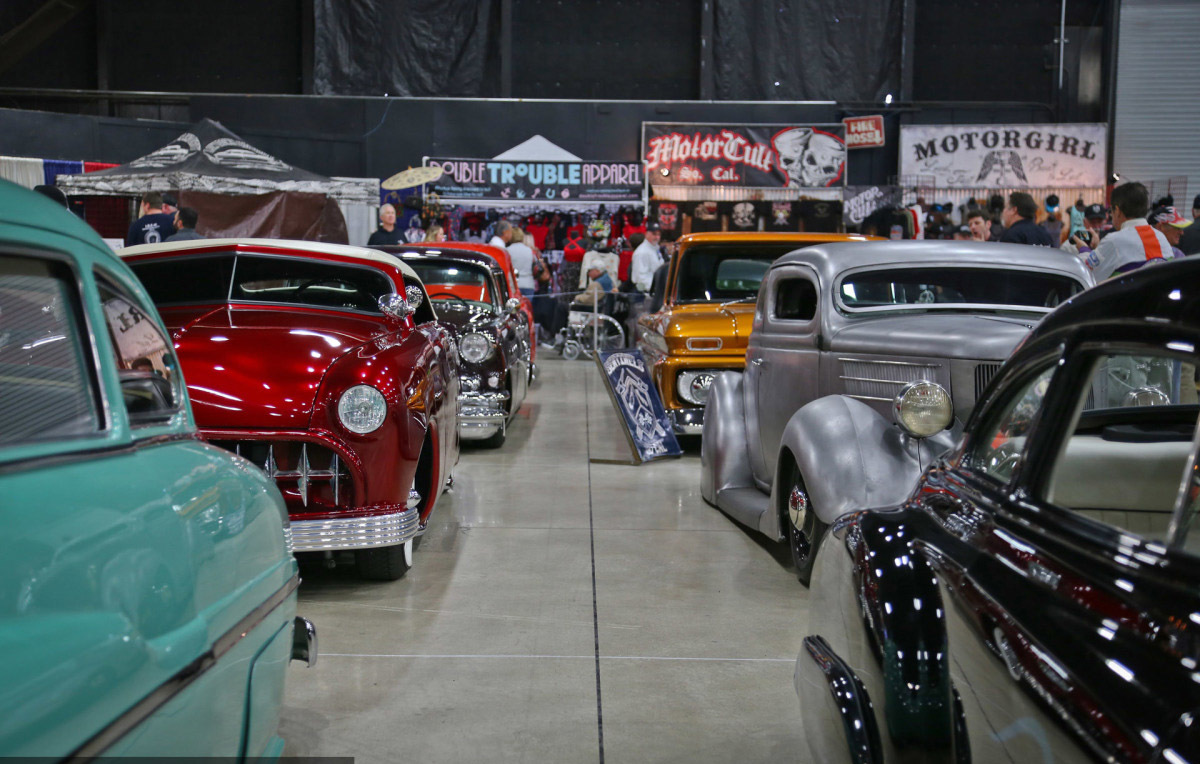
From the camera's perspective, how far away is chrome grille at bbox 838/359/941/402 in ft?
15.5

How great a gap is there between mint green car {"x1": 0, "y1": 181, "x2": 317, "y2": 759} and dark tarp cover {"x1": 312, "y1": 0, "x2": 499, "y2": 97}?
62.5ft

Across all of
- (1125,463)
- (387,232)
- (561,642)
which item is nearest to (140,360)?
(1125,463)

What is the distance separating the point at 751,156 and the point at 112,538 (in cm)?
1806

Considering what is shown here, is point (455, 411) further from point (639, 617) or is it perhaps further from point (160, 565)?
point (160, 565)

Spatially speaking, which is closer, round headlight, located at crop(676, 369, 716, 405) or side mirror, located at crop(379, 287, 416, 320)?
side mirror, located at crop(379, 287, 416, 320)

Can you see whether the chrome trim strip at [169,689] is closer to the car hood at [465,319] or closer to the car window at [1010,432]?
the car window at [1010,432]

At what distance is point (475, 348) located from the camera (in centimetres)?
806

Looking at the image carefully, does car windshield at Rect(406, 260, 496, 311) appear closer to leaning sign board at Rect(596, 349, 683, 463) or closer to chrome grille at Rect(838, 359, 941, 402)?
leaning sign board at Rect(596, 349, 683, 463)

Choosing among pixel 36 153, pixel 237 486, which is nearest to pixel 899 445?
pixel 237 486

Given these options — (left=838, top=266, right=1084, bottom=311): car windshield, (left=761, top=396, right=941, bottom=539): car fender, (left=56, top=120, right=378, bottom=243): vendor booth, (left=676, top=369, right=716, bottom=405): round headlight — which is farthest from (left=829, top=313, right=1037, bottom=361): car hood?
(left=56, top=120, right=378, bottom=243): vendor booth

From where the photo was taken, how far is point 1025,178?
18234 mm

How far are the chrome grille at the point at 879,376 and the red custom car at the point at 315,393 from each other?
6.62 ft

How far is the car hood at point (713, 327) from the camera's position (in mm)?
8094

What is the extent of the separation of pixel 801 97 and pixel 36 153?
13103 mm
